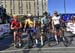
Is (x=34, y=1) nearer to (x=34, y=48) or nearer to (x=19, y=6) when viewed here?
(x=19, y=6)

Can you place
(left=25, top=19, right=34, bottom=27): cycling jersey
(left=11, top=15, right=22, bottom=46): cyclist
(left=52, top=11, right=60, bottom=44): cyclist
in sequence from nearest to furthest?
(left=11, top=15, right=22, bottom=46): cyclist < (left=25, top=19, right=34, bottom=27): cycling jersey < (left=52, top=11, right=60, bottom=44): cyclist

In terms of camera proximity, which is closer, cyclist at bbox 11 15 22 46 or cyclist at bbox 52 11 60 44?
cyclist at bbox 11 15 22 46

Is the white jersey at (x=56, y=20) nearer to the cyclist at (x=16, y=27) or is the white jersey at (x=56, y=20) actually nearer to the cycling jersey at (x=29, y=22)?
the cycling jersey at (x=29, y=22)

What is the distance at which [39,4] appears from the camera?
140 meters

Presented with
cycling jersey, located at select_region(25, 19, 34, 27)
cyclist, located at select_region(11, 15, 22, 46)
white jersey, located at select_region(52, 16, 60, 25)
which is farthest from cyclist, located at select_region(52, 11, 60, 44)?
cyclist, located at select_region(11, 15, 22, 46)

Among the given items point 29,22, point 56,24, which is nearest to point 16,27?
point 29,22

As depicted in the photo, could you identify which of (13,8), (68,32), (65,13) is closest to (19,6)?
(13,8)

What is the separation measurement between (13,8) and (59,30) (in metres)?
124

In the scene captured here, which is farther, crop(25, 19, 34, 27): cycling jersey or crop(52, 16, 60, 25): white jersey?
crop(52, 16, 60, 25): white jersey

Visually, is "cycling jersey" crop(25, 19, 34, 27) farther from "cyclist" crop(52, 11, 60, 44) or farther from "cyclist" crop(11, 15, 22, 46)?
"cyclist" crop(52, 11, 60, 44)

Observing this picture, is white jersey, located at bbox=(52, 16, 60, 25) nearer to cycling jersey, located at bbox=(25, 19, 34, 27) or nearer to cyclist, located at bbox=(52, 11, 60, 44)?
cyclist, located at bbox=(52, 11, 60, 44)

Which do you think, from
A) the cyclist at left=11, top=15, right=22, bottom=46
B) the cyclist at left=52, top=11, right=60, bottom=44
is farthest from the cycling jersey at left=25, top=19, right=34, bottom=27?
the cyclist at left=52, top=11, right=60, bottom=44

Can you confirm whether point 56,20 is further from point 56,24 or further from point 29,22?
point 29,22

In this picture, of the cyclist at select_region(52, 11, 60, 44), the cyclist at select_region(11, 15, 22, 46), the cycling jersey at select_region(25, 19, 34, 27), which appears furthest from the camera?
the cyclist at select_region(52, 11, 60, 44)
